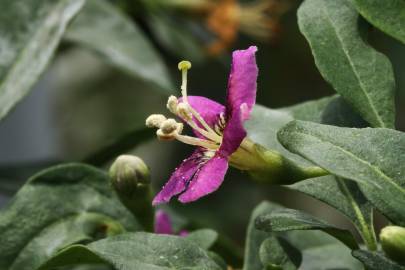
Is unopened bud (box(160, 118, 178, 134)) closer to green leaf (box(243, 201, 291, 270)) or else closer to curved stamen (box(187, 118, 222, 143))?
curved stamen (box(187, 118, 222, 143))

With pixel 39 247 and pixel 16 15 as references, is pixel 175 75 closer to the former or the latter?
pixel 16 15

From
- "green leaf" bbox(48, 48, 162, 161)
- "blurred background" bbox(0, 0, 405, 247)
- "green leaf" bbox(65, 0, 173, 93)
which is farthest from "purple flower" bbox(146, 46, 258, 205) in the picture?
"green leaf" bbox(48, 48, 162, 161)

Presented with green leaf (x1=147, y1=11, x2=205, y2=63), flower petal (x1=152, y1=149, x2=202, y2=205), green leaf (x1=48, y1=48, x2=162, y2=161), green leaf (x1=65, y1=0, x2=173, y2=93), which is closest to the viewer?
flower petal (x1=152, y1=149, x2=202, y2=205)

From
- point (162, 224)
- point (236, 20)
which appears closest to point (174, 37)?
point (236, 20)

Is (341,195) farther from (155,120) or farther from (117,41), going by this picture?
(117,41)

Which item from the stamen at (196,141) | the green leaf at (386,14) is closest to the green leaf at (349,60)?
the green leaf at (386,14)

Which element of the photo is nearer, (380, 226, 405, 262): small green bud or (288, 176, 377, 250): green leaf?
(380, 226, 405, 262): small green bud

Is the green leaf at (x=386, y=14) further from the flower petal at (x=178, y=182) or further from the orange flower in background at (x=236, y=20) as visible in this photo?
the orange flower in background at (x=236, y=20)
